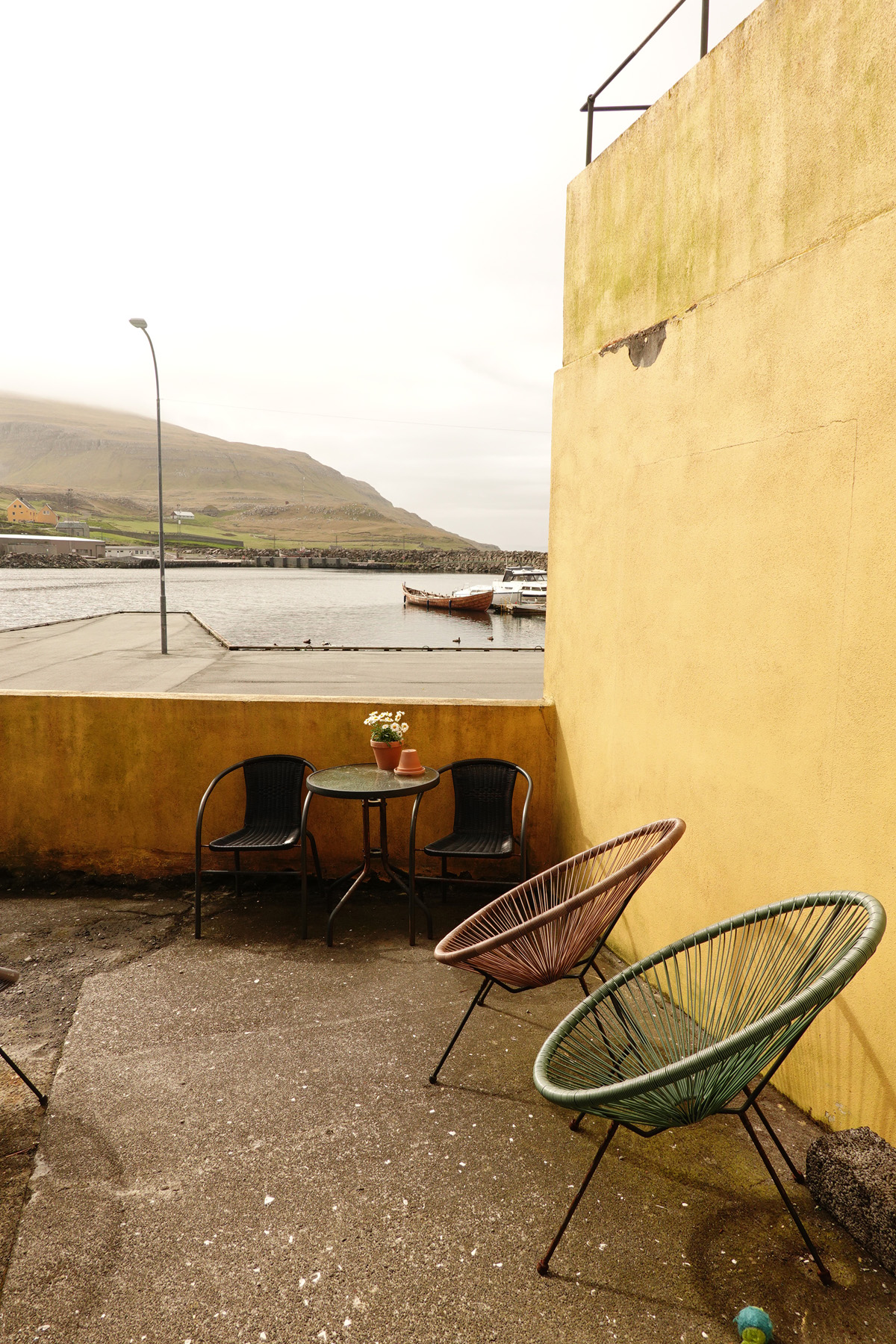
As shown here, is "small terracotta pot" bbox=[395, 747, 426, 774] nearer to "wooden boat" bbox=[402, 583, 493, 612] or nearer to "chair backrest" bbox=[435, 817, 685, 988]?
"chair backrest" bbox=[435, 817, 685, 988]

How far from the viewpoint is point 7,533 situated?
149 meters

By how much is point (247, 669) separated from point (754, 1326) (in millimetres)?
18038

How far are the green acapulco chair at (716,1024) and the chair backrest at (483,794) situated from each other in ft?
3.84

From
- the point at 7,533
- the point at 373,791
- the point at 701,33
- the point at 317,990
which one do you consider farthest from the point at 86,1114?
the point at 7,533

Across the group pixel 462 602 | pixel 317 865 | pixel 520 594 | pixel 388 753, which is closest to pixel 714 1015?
pixel 388 753

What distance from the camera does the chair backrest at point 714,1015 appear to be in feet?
5.55

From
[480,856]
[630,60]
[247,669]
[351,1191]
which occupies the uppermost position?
[630,60]

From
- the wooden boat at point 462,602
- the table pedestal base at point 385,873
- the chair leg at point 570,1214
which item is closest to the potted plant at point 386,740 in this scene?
the table pedestal base at point 385,873

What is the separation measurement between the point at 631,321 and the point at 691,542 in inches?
45.9

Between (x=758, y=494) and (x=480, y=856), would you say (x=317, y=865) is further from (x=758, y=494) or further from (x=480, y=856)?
(x=758, y=494)

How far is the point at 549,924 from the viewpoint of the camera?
2.44 meters

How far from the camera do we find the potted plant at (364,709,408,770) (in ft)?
13.6

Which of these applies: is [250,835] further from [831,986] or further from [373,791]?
[831,986]

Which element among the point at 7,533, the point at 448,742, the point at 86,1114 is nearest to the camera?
the point at 86,1114
